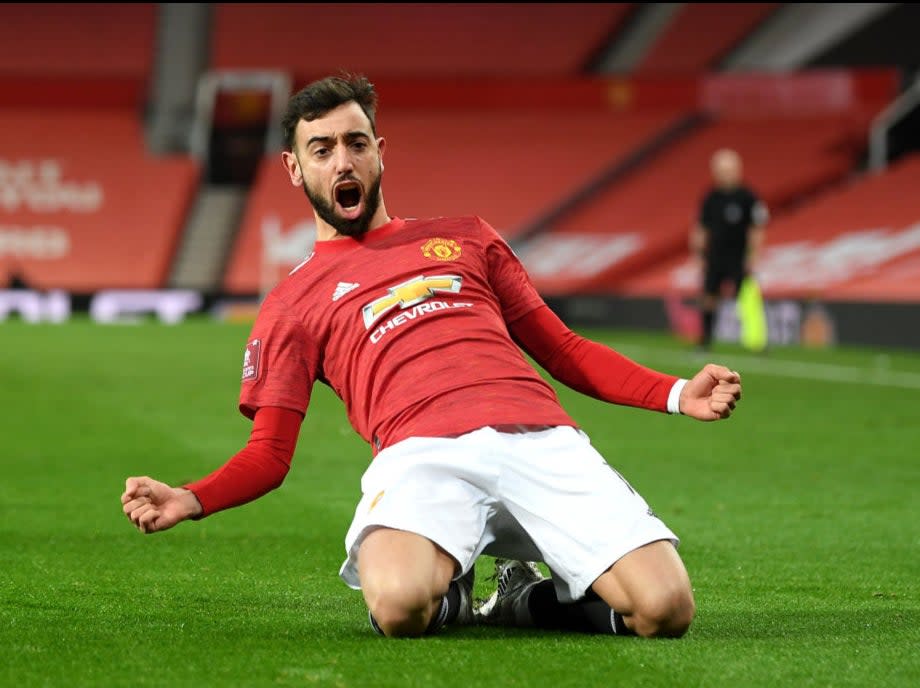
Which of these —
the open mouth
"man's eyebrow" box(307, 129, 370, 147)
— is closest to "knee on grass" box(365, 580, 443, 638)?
the open mouth

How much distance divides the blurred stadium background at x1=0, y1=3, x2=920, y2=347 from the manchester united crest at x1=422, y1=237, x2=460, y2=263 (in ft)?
79.1

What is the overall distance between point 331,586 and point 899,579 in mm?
1753

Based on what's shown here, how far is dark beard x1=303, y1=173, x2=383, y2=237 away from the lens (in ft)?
15.8

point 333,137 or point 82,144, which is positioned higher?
point 333,137

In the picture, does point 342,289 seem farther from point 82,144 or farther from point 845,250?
point 82,144

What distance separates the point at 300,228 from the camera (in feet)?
102

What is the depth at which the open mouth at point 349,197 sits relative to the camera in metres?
4.80

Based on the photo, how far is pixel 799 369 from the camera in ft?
53.3

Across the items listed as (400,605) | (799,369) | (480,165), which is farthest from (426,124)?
(400,605)

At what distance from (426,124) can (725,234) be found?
1568 cm

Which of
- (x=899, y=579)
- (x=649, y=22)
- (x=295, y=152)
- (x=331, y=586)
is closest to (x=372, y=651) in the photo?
(x=331, y=586)

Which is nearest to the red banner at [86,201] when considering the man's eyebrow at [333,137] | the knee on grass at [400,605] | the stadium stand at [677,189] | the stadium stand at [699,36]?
the stadium stand at [677,189]

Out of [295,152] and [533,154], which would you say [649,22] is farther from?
[295,152]

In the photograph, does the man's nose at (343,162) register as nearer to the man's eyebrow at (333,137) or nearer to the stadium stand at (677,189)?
the man's eyebrow at (333,137)
